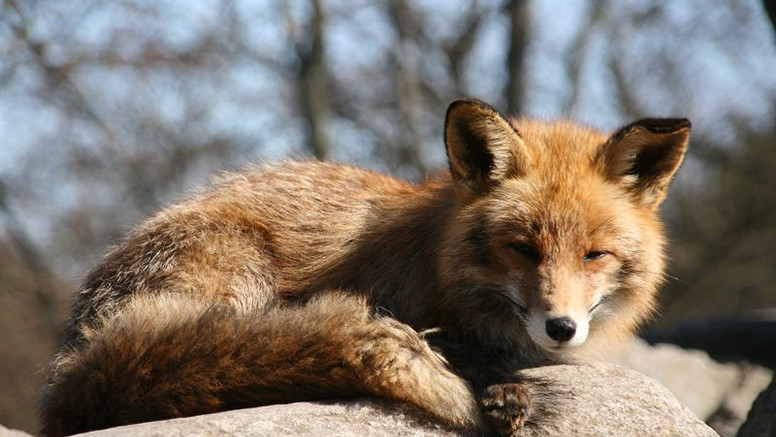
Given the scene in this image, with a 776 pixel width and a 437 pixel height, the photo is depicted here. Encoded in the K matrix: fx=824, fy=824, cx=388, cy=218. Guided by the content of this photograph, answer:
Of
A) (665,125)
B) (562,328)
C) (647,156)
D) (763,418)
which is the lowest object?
(763,418)

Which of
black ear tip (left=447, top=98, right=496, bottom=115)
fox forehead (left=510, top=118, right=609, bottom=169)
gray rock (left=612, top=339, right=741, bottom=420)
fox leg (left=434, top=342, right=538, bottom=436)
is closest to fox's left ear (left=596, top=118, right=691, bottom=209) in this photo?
fox forehead (left=510, top=118, right=609, bottom=169)

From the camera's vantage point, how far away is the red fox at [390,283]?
438cm

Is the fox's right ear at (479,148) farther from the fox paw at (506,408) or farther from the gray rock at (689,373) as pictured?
the gray rock at (689,373)

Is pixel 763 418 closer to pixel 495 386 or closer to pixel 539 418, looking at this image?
pixel 539 418

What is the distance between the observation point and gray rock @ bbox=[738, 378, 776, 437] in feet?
19.7

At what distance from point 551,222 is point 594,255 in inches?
12.7

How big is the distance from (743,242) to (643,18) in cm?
715

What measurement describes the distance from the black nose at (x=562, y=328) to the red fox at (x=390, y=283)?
12 millimetres

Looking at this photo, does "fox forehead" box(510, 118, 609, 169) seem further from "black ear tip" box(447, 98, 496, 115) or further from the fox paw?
the fox paw

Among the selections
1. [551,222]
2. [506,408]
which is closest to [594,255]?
[551,222]

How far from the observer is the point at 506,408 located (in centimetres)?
430

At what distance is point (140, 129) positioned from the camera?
2172cm

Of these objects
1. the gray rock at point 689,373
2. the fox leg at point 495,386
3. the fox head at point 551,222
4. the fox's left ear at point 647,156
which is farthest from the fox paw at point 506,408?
the gray rock at point 689,373

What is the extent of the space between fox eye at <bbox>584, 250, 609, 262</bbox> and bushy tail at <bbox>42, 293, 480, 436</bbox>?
3.38 feet
